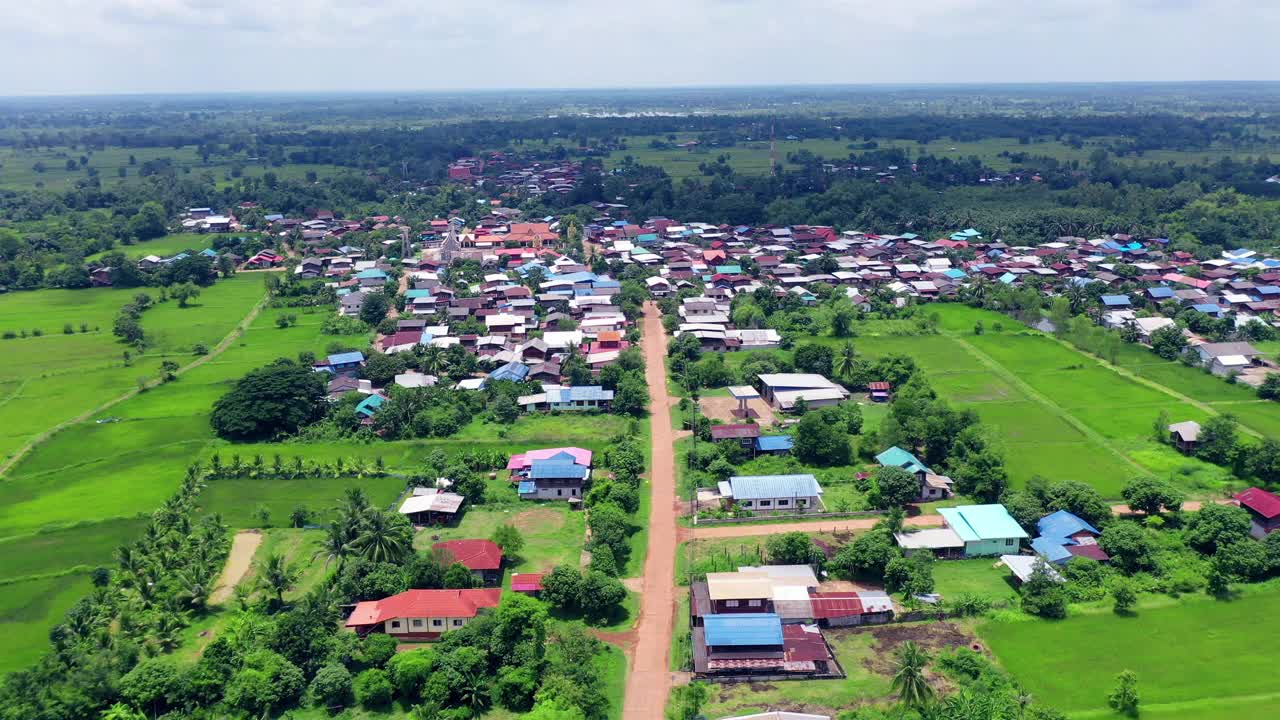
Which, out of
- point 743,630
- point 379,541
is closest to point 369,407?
point 379,541

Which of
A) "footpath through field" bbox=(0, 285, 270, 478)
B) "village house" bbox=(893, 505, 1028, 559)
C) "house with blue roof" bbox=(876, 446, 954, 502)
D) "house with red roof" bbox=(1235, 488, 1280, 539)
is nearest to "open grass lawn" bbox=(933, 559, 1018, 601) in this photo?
"village house" bbox=(893, 505, 1028, 559)

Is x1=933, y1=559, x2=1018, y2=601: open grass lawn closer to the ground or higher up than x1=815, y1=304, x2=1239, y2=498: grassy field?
closer to the ground

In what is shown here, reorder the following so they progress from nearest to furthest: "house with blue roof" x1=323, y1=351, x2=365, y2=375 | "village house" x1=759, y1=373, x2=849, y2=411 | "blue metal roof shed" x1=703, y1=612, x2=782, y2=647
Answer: "blue metal roof shed" x1=703, y1=612, x2=782, y2=647 → "village house" x1=759, y1=373, x2=849, y2=411 → "house with blue roof" x1=323, y1=351, x2=365, y2=375

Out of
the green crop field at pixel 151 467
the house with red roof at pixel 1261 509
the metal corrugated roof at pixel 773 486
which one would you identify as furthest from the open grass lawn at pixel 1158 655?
the green crop field at pixel 151 467

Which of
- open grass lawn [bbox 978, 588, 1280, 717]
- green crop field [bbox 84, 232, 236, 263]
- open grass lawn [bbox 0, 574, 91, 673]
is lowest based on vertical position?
open grass lawn [bbox 0, 574, 91, 673]

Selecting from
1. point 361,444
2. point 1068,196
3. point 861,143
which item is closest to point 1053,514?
point 361,444

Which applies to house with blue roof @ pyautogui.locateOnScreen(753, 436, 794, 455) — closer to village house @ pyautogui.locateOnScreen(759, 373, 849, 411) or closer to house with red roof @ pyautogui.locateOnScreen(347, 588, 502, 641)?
village house @ pyautogui.locateOnScreen(759, 373, 849, 411)

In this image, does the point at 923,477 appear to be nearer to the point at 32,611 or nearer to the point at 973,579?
the point at 973,579
